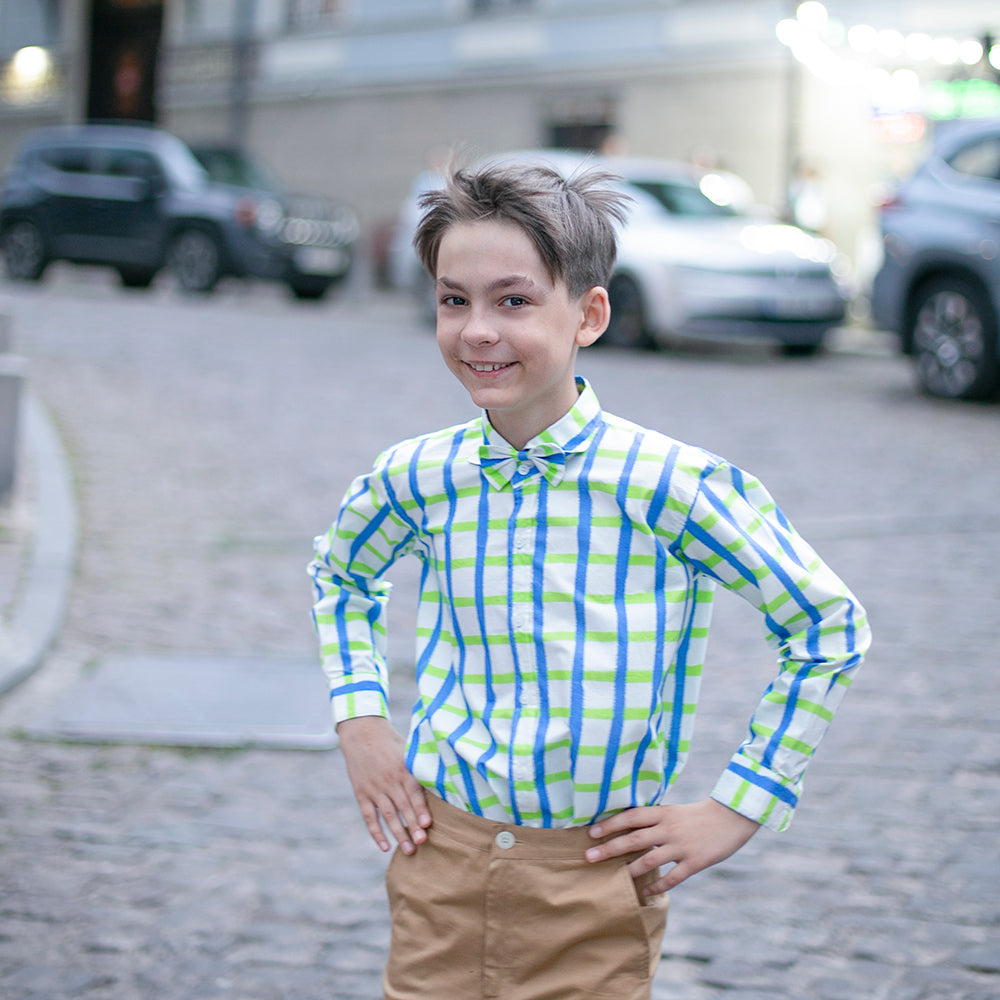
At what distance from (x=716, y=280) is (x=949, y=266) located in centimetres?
292

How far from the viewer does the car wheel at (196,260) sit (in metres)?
18.2

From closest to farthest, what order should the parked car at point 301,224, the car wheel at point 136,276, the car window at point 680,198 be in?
the car window at point 680,198 < the parked car at point 301,224 < the car wheel at point 136,276

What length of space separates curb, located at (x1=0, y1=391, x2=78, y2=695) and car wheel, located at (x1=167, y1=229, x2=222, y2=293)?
9.81 m

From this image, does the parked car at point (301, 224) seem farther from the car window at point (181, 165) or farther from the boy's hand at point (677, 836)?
the boy's hand at point (677, 836)

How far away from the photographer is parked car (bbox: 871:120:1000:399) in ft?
33.6

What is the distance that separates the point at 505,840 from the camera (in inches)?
71.6

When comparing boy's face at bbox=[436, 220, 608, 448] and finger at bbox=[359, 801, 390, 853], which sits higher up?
boy's face at bbox=[436, 220, 608, 448]

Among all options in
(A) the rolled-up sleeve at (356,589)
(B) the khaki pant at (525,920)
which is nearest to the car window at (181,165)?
(A) the rolled-up sleeve at (356,589)

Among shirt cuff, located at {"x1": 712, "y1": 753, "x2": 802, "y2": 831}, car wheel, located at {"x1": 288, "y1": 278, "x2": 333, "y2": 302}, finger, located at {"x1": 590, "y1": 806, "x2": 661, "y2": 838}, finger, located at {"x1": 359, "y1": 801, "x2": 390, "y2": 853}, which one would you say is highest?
car wheel, located at {"x1": 288, "y1": 278, "x2": 333, "y2": 302}

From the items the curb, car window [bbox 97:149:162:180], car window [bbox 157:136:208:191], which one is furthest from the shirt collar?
car window [bbox 97:149:162:180]

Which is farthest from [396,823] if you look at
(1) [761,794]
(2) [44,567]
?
(2) [44,567]

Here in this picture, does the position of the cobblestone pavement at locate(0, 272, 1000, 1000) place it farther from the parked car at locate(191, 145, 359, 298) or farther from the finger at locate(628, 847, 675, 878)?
the parked car at locate(191, 145, 359, 298)

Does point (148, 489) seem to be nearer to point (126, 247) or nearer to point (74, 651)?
point (74, 651)

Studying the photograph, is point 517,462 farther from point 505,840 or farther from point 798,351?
point 798,351
